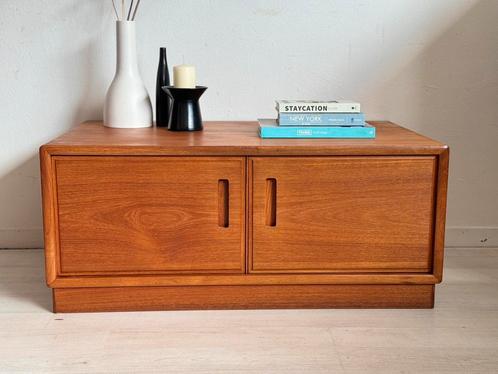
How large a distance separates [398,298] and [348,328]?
0.20m

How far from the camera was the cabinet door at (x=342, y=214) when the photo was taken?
1.64 metres

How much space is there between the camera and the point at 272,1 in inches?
81.3

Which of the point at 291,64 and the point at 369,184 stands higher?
the point at 291,64

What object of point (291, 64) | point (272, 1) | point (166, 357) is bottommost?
point (166, 357)

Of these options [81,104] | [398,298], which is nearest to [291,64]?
[81,104]

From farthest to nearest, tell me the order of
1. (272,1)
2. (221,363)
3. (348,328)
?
1. (272,1)
2. (348,328)
3. (221,363)

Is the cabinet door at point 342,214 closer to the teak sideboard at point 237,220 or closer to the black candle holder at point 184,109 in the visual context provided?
the teak sideboard at point 237,220

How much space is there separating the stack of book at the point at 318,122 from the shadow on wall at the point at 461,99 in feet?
1.35

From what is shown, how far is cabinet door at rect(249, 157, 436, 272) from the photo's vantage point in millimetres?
1639

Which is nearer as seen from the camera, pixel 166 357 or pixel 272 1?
pixel 166 357

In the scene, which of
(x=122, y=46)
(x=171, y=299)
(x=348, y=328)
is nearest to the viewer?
(x=348, y=328)

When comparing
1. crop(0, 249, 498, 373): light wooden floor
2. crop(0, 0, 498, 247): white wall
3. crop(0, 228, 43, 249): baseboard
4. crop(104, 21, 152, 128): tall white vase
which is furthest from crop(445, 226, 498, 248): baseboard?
crop(0, 228, 43, 249): baseboard

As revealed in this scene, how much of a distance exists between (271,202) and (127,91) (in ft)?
1.85

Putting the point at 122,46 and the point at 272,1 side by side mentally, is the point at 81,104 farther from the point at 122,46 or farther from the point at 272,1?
the point at 272,1
